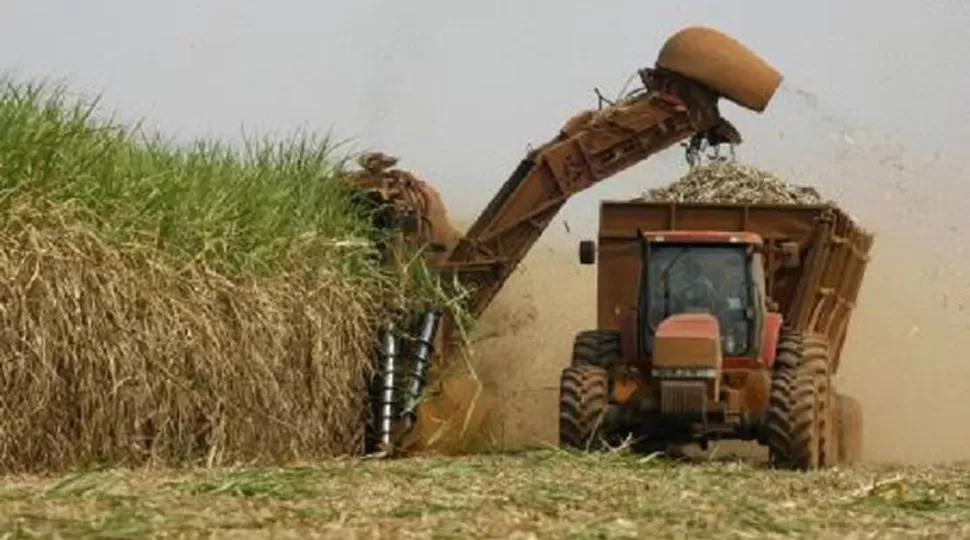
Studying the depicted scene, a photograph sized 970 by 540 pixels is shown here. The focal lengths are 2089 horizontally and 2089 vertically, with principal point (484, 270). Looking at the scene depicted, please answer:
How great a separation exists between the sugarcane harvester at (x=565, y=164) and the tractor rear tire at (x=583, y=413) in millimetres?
2325

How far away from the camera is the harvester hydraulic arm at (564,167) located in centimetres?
1789

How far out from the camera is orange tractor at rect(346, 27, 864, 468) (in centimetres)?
1673

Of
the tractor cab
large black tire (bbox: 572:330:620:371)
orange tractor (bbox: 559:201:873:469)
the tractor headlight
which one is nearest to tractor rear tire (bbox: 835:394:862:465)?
orange tractor (bbox: 559:201:873:469)

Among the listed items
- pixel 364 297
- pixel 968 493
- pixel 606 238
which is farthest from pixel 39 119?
pixel 968 493

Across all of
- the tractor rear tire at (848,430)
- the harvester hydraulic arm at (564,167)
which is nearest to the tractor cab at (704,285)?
the tractor rear tire at (848,430)

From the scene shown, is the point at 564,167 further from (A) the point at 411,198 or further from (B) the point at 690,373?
(B) the point at 690,373

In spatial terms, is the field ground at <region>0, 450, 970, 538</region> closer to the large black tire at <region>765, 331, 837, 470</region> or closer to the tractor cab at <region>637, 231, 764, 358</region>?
the large black tire at <region>765, 331, 837, 470</region>

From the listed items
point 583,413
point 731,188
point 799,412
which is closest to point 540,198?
point 731,188

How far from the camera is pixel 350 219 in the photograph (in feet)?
58.0

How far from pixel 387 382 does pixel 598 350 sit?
186cm

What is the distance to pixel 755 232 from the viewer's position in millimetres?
16688

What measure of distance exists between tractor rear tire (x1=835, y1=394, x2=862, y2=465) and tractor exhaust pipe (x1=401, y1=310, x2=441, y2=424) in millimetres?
3377

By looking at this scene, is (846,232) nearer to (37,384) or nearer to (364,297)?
(364,297)

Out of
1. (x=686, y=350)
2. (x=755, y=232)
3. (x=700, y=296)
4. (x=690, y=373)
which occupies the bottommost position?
(x=690, y=373)
